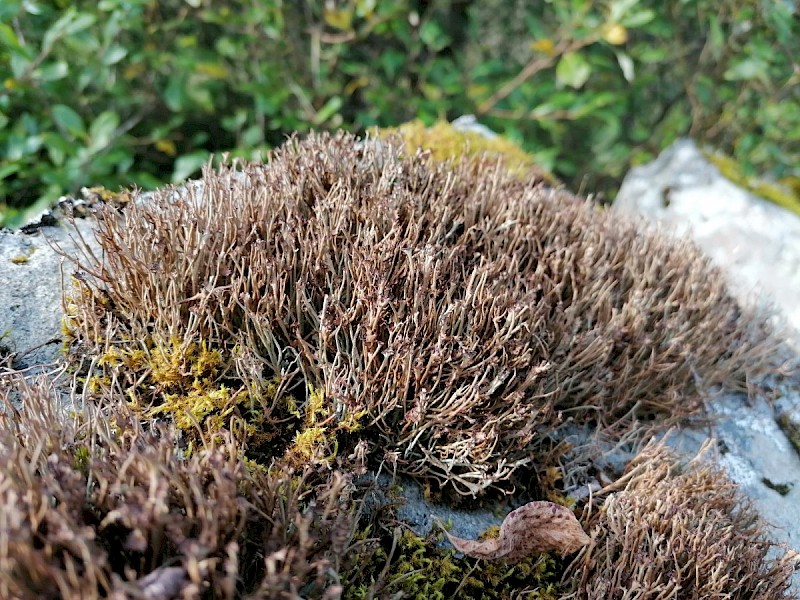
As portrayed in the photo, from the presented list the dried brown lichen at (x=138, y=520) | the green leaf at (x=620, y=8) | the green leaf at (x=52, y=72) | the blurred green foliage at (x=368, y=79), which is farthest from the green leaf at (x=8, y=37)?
the green leaf at (x=620, y=8)

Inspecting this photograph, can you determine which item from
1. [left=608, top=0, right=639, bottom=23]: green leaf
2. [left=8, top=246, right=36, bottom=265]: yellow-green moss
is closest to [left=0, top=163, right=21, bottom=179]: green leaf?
[left=8, top=246, right=36, bottom=265]: yellow-green moss

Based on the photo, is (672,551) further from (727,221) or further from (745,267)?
(727,221)

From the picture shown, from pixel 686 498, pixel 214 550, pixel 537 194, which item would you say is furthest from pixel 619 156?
pixel 214 550

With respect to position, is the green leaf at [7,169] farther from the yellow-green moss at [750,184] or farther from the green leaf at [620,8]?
the yellow-green moss at [750,184]

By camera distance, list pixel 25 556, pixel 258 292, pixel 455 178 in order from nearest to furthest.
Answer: pixel 25 556, pixel 258 292, pixel 455 178

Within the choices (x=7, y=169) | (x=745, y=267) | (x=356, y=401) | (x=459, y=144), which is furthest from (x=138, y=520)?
(x=745, y=267)

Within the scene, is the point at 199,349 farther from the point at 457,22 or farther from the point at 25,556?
the point at 457,22
